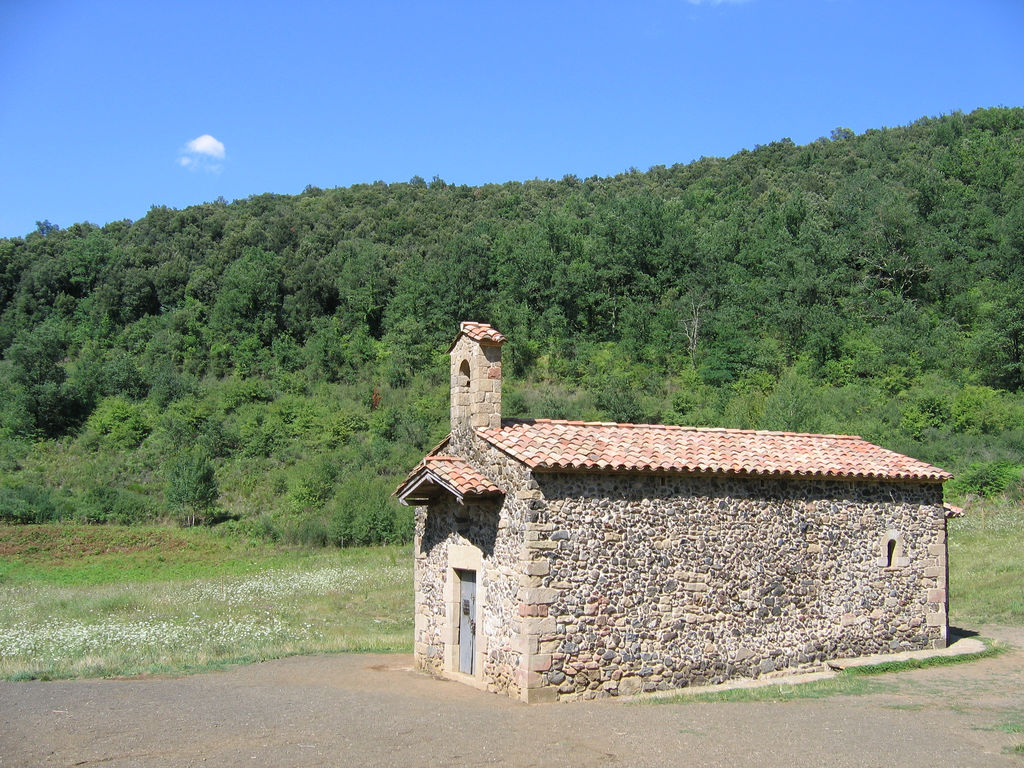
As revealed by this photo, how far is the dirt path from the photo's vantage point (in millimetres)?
9648

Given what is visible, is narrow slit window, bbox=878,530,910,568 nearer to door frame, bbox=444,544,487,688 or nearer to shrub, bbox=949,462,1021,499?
door frame, bbox=444,544,487,688

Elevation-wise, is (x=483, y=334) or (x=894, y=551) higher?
(x=483, y=334)

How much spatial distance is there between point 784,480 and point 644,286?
40248mm

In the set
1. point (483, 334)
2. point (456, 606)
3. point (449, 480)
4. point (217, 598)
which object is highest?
point (483, 334)

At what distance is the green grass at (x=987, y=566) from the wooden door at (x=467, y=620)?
40.9 feet

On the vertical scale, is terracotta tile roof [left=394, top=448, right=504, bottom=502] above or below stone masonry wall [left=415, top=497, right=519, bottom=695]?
above

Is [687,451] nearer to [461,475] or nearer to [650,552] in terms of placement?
[650,552]

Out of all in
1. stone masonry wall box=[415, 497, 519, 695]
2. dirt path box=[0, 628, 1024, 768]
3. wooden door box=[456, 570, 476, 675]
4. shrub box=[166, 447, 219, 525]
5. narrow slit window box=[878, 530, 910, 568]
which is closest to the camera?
dirt path box=[0, 628, 1024, 768]

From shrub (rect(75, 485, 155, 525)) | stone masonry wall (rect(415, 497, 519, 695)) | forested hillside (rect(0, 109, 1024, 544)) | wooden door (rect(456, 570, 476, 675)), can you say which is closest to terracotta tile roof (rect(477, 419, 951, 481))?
stone masonry wall (rect(415, 497, 519, 695))

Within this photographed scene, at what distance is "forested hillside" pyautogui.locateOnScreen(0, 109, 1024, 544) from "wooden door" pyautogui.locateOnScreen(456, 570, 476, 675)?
2279 centimetres

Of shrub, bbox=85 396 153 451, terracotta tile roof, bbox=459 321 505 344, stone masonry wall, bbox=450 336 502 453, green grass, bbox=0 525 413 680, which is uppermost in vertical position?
terracotta tile roof, bbox=459 321 505 344

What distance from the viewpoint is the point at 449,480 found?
45.7 feet

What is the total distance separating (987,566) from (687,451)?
48.7 ft

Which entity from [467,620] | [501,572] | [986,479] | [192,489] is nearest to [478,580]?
[501,572]
